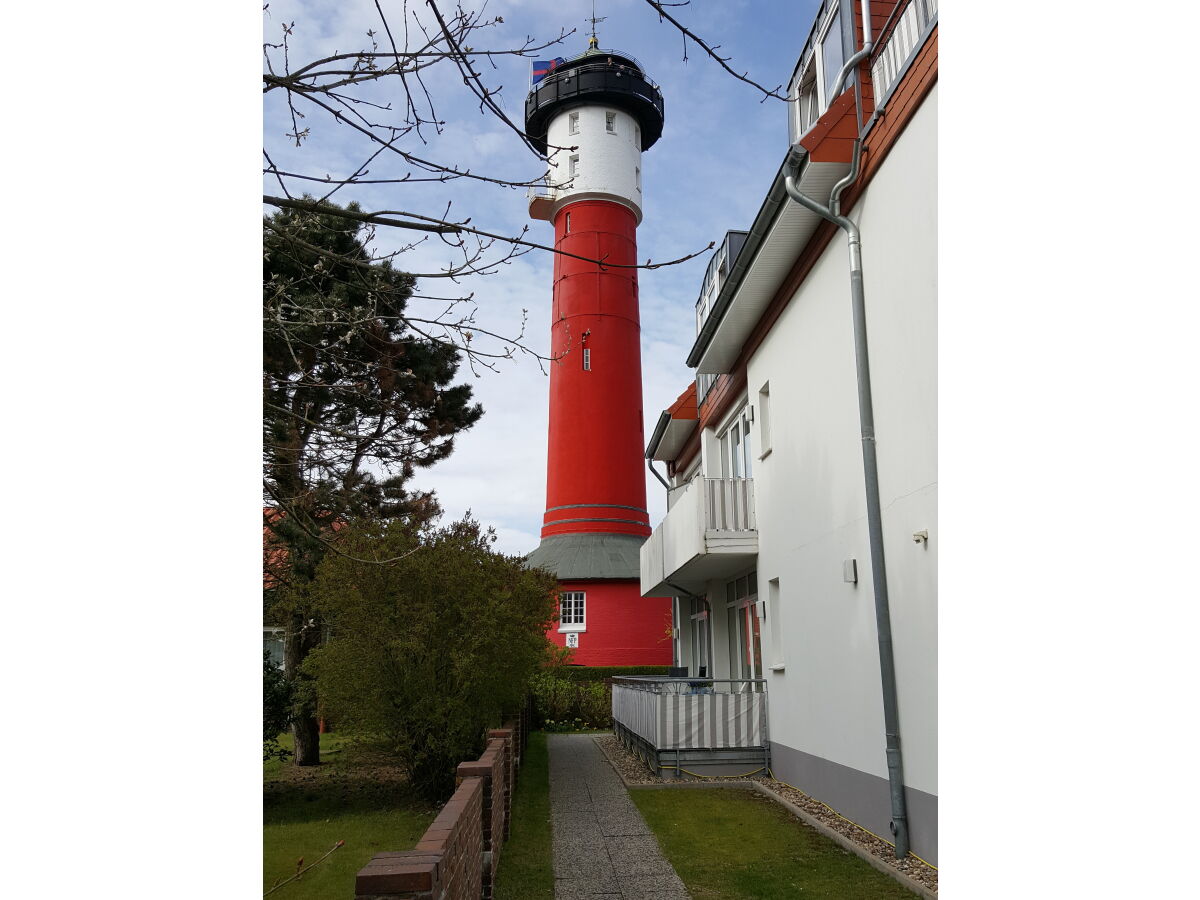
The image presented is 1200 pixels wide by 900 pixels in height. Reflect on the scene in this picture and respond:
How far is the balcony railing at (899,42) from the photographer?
22.9 ft

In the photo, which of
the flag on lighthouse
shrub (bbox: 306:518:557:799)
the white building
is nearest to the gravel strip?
the white building

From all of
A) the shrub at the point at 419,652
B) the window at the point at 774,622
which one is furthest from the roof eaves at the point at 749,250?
the shrub at the point at 419,652

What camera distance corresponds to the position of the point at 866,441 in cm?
816

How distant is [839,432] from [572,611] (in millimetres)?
18170

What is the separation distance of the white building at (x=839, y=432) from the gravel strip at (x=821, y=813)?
0.14 metres

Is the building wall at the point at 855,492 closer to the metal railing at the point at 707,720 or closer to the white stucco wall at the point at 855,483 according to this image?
the white stucco wall at the point at 855,483

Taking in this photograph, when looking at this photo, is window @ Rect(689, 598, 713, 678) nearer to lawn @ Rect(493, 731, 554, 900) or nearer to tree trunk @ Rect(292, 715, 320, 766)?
lawn @ Rect(493, 731, 554, 900)

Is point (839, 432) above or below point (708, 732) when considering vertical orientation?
above

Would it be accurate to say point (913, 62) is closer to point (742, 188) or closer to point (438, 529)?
point (742, 188)

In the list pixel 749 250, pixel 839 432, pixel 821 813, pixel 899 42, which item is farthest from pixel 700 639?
pixel 899 42

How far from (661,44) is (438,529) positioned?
28.3 ft

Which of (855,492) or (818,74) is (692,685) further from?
(818,74)

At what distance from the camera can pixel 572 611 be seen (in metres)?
26.5

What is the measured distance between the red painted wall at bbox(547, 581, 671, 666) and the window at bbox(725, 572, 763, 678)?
33.1ft
